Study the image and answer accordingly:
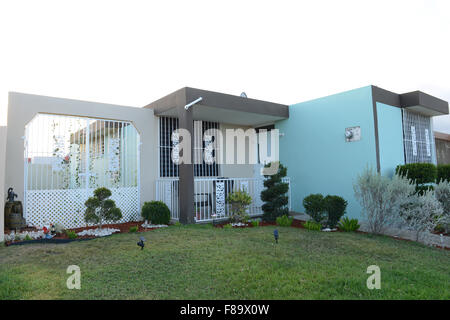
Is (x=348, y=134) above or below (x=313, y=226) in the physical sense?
above

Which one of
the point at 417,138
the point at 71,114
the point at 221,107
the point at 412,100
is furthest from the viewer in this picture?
the point at 417,138

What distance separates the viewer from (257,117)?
1021cm

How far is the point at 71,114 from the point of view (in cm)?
779

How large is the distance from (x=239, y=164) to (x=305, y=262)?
7837 millimetres

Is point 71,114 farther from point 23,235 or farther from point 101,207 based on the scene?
point 23,235

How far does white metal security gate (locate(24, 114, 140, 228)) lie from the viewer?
7.15 metres

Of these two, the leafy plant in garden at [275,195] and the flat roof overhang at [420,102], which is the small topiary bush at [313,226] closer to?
the leafy plant in garden at [275,195]

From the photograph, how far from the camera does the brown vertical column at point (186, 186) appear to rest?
752cm

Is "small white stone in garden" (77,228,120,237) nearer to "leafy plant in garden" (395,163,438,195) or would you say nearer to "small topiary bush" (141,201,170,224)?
"small topiary bush" (141,201,170,224)

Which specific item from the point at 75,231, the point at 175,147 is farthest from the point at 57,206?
the point at 175,147

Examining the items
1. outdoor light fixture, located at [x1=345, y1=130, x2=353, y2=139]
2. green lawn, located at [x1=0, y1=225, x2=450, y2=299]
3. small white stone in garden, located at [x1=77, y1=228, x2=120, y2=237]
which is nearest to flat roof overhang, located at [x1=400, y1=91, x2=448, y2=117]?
outdoor light fixture, located at [x1=345, y1=130, x2=353, y2=139]

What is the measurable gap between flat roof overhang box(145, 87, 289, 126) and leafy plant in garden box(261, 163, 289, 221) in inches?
91.1

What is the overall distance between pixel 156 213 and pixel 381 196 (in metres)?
5.81
